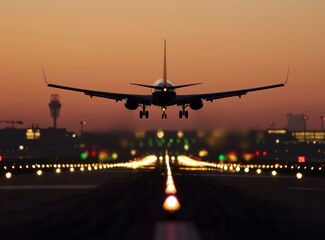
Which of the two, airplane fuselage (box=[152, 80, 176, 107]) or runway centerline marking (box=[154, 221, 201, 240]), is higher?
airplane fuselage (box=[152, 80, 176, 107])

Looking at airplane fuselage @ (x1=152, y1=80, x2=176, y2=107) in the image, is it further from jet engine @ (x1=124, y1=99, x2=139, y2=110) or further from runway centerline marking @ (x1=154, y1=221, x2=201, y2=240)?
runway centerline marking @ (x1=154, y1=221, x2=201, y2=240)

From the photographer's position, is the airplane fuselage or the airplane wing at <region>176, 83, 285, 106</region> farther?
the airplane wing at <region>176, 83, 285, 106</region>

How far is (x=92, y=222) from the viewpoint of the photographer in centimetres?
3114

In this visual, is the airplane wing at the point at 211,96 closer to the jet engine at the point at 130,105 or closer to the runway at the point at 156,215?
the jet engine at the point at 130,105

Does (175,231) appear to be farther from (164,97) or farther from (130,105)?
(130,105)

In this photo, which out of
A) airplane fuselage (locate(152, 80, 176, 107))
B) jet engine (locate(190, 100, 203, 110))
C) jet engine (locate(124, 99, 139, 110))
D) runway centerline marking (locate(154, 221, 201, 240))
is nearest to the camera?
runway centerline marking (locate(154, 221, 201, 240))

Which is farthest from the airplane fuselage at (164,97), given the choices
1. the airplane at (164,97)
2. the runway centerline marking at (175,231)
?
the runway centerline marking at (175,231)

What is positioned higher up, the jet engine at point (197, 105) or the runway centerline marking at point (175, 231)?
the jet engine at point (197, 105)

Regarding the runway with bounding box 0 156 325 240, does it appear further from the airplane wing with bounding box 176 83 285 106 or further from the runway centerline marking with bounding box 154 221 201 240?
the airplane wing with bounding box 176 83 285 106

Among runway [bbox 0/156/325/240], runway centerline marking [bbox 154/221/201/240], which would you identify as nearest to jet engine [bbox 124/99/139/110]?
runway [bbox 0/156/325/240]

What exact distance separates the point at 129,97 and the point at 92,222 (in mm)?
58154

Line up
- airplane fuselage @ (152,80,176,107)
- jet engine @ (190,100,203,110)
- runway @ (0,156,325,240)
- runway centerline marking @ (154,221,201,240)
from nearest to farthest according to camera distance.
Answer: runway centerline marking @ (154,221,201,240)
runway @ (0,156,325,240)
airplane fuselage @ (152,80,176,107)
jet engine @ (190,100,203,110)

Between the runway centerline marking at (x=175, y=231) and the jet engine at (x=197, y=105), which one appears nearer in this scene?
the runway centerline marking at (x=175, y=231)

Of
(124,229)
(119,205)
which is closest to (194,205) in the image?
(119,205)
